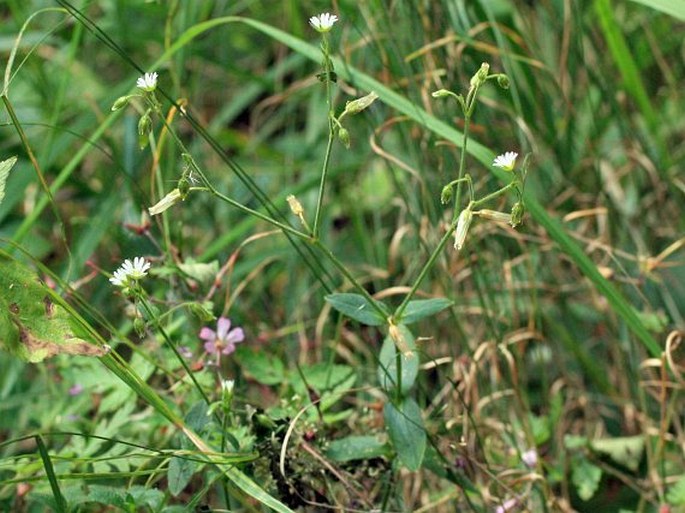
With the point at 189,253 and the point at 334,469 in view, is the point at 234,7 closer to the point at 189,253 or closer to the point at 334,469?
the point at 189,253

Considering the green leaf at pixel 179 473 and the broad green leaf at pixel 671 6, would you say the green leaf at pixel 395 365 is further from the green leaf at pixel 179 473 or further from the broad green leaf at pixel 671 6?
the broad green leaf at pixel 671 6

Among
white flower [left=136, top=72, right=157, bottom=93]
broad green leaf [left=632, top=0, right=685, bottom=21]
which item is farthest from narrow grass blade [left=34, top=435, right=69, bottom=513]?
broad green leaf [left=632, top=0, right=685, bottom=21]

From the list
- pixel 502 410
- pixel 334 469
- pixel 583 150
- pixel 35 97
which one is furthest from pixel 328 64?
pixel 35 97

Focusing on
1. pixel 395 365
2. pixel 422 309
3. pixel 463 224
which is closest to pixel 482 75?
pixel 463 224

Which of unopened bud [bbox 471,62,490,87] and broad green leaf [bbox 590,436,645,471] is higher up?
unopened bud [bbox 471,62,490,87]

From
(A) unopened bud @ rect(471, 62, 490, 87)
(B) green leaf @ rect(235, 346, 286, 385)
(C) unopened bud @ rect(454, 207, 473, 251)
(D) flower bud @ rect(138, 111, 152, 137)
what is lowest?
(C) unopened bud @ rect(454, 207, 473, 251)

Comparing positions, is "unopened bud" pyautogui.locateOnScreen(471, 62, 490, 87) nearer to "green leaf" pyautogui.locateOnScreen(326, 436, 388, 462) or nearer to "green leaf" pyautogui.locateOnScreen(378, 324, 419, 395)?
"green leaf" pyautogui.locateOnScreen(378, 324, 419, 395)

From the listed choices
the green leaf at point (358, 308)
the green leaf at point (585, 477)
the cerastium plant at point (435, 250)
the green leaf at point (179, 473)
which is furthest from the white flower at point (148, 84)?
the green leaf at point (585, 477)

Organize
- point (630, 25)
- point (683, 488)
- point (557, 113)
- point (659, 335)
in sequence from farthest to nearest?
point (630, 25)
point (557, 113)
point (659, 335)
point (683, 488)
